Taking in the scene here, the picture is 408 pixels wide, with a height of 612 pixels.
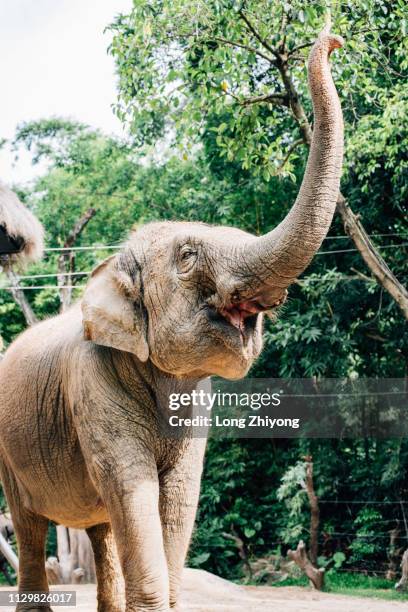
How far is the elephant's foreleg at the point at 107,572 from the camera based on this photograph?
479cm

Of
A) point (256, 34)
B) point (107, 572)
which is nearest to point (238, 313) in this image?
point (107, 572)

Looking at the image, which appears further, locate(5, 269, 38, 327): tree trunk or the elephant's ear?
locate(5, 269, 38, 327): tree trunk

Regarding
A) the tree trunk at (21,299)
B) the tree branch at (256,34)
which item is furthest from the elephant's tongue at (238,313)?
the tree trunk at (21,299)

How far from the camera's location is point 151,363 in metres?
3.85

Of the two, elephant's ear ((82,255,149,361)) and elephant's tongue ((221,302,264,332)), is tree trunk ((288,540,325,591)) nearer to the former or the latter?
elephant's ear ((82,255,149,361))

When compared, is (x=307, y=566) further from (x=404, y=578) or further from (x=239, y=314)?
(x=239, y=314)

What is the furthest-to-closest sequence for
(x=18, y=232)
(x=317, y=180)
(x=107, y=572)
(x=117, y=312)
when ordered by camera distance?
(x=18, y=232), (x=107, y=572), (x=117, y=312), (x=317, y=180)

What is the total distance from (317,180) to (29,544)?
2.81 meters

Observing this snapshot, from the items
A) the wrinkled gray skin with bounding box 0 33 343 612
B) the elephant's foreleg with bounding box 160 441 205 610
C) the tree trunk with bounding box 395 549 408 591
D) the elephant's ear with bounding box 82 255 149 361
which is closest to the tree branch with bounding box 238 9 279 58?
the wrinkled gray skin with bounding box 0 33 343 612

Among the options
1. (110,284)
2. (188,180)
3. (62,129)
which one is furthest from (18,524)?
(62,129)

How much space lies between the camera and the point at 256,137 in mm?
8172

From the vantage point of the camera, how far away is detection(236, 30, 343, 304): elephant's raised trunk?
2986 millimetres

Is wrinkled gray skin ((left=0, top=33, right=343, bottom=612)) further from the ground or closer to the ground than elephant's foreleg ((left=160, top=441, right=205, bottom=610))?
further from the ground

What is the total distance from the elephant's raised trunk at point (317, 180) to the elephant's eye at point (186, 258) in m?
0.44
